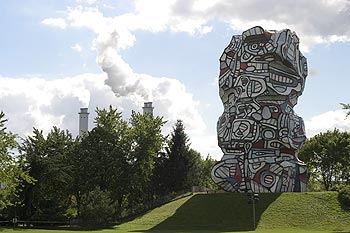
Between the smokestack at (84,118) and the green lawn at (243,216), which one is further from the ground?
the smokestack at (84,118)

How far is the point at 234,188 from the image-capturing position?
168ft

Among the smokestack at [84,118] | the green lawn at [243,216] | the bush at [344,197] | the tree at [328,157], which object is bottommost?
the green lawn at [243,216]

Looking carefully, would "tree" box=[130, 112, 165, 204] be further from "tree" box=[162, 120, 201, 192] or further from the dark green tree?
the dark green tree

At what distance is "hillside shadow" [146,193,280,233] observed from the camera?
43.2 m

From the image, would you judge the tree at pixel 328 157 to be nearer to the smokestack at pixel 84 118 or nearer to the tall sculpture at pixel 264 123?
the tall sculpture at pixel 264 123

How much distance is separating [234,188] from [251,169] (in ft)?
8.40

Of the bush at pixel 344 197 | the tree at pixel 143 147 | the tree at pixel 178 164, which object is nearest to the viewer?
the bush at pixel 344 197

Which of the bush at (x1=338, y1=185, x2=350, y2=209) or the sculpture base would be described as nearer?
the bush at (x1=338, y1=185, x2=350, y2=209)

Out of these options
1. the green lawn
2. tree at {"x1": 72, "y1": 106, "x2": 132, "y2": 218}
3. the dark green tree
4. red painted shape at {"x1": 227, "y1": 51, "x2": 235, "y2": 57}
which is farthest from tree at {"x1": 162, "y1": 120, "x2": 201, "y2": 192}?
the dark green tree

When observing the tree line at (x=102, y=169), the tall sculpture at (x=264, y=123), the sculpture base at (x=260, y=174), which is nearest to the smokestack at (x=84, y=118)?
the tree line at (x=102, y=169)

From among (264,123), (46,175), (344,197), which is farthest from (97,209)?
(344,197)

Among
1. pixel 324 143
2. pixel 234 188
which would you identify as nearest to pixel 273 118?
pixel 234 188

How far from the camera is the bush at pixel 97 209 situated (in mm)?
48031

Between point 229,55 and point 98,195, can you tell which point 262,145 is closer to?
point 229,55
